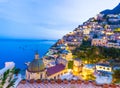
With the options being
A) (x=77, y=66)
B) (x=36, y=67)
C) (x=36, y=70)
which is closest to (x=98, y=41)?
(x=77, y=66)

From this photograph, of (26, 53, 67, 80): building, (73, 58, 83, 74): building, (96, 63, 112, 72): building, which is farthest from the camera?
(73, 58, 83, 74): building

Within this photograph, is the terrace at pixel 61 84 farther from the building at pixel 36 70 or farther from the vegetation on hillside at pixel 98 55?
the vegetation on hillside at pixel 98 55

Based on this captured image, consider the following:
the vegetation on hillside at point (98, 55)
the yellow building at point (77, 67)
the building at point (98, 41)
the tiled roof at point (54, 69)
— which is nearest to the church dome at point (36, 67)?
the tiled roof at point (54, 69)

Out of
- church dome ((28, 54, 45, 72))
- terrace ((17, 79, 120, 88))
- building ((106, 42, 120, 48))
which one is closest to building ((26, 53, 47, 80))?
church dome ((28, 54, 45, 72))

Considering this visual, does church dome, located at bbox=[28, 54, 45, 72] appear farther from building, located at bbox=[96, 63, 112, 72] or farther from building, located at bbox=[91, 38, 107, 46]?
building, located at bbox=[91, 38, 107, 46]

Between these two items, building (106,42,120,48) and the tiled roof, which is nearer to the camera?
the tiled roof

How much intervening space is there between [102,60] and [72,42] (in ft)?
65.8

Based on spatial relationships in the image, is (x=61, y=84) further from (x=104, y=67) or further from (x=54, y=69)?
(x=54, y=69)

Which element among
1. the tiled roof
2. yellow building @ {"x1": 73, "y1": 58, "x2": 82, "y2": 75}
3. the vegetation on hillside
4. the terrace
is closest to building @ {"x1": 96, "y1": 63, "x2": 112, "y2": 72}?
yellow building @ {"x1": 73, "y1": 58, "x2": 82, "y2": 75}

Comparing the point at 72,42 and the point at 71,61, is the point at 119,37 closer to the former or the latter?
the point at 72,42

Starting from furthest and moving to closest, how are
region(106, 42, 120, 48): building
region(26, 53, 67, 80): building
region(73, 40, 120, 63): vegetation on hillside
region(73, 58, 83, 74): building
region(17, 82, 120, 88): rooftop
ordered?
region(106, 42, 120, 48): building, region(73, 40, 120, 63): vegetation on hillside, region(73, 58, 83, 74): building, region(26, 53, 67, 80): building, region(17, 82, 120, 88): rooftop

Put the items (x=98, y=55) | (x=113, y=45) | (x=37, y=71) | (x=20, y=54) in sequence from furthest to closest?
(x=20, y=54)
(x=113, y=45)
(x=98, y=55)
(x=37, y=71)

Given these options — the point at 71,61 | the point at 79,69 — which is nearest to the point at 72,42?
the point at 71,61

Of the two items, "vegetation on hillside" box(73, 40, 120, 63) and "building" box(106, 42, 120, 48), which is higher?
"building" box(106, 42, 120, 48)
